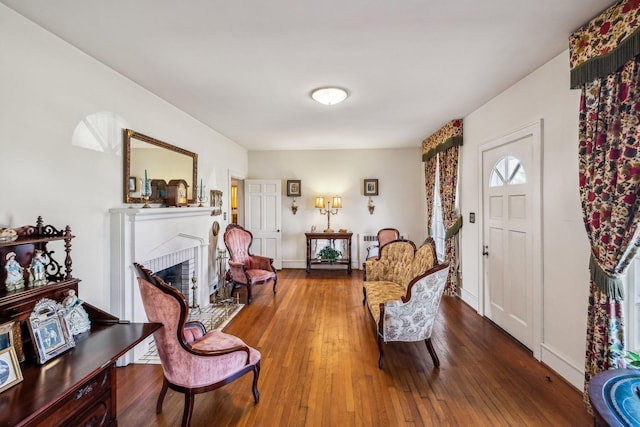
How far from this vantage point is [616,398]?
3.78 ft

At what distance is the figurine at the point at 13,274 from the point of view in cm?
157

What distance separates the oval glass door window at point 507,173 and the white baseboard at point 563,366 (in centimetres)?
157

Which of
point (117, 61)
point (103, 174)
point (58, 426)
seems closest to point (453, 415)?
point (58, 426)

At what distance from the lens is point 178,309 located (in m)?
1.70

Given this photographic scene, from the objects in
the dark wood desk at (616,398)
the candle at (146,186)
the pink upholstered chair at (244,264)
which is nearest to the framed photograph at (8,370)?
the candle at (146,186)

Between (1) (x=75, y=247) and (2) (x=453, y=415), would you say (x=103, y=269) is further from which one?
(2) (x=453, y=415)

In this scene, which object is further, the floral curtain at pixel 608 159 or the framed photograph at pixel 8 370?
the floral curtain at pixel 608 159

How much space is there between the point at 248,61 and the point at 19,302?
2.27m

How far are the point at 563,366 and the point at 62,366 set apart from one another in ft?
11.4

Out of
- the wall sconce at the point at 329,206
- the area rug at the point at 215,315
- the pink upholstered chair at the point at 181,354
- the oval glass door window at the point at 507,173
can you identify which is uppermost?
the oval glass door window at the point at 507,173

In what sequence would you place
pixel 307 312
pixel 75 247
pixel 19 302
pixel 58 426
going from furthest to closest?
pixel 307 312 → pixel 75 247 → pixel 19 302 → pixel 58 426

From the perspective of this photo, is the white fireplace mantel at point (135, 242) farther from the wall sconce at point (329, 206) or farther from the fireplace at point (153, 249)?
the wall sconce at point (329, 206)

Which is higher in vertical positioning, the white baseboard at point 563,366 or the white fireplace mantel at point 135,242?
the white fireplace mantel at point 135,242

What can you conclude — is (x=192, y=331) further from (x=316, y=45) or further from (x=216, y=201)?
(x=216, y=201)
